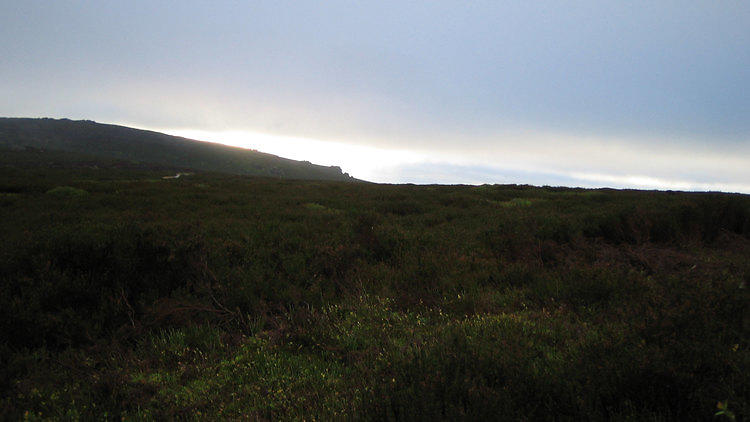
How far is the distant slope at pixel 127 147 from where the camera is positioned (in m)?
77.2

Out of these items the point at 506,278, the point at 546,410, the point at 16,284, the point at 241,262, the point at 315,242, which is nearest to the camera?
the point at 546,410

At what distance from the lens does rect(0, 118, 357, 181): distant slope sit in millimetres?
77188

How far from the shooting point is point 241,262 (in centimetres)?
572

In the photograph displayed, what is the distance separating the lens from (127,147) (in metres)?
81.9

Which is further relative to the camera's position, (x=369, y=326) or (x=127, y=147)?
(x=127, y=147)

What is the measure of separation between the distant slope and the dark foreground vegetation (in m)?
76.6

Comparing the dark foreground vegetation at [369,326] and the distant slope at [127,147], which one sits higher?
the distant slope at [127,147]

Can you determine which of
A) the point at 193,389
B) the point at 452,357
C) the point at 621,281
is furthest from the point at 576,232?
the point at 193,389

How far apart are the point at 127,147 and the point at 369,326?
101041 millimetres

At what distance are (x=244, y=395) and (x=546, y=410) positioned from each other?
2.21 m

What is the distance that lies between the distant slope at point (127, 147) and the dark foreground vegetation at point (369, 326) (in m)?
76.6

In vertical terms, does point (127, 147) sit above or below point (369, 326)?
above

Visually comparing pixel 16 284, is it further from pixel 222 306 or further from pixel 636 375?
pixel 636 375

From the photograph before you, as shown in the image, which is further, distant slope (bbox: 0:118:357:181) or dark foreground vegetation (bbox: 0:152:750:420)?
distant slope (bbox: 0:118:357:181)
